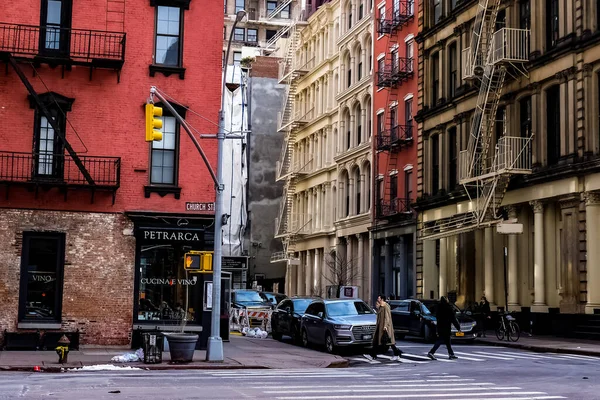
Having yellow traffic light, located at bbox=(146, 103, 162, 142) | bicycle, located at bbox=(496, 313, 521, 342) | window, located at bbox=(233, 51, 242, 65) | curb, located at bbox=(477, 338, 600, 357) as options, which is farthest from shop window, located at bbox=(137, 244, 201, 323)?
window, located at bbox=(233, 51, 242, 65)

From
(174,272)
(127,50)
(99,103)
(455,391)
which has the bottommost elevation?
(455,391)

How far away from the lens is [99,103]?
28359 millimetres

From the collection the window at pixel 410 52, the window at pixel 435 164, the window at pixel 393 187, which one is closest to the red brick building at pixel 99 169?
the window at pixel 435 164

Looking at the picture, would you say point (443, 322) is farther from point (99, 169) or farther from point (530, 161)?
point (530, 161)

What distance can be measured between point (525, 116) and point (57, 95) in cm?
2165

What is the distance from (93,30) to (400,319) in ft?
52.2

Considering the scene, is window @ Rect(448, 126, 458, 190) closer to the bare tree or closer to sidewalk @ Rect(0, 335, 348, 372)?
the bare tree

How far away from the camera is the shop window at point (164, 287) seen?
28.3 m

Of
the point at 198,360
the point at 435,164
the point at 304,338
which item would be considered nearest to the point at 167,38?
the point at 198,360

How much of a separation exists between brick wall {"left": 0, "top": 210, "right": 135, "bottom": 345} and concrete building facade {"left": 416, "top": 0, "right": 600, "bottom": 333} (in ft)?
57.6

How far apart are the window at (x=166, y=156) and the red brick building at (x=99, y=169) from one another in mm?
45

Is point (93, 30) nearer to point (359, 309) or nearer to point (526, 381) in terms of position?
point (359, 309)

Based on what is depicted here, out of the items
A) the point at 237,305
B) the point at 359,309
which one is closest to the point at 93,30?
the point at 359,309

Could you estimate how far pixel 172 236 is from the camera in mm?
28266
